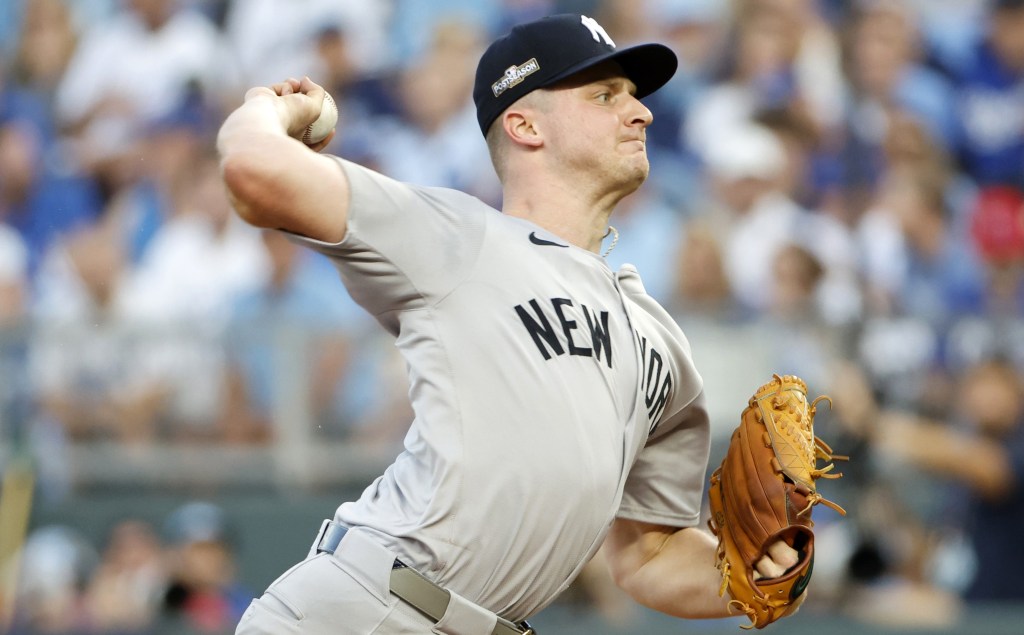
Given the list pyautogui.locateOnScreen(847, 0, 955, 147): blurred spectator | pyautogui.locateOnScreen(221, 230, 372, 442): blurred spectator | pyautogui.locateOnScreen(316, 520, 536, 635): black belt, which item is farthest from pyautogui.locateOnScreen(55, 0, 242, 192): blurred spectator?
pyautogui.locateOnScreen(316, 520, 536, 635): black belt

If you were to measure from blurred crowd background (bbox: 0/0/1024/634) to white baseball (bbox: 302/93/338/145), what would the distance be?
3.52 m

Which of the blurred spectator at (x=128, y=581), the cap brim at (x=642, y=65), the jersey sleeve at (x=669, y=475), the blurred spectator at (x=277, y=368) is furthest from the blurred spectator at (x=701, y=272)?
the cap brim at (x=642, y=65)

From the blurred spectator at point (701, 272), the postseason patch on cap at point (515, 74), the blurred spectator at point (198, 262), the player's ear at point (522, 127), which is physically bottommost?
the blurred spectator at point (701, 272)

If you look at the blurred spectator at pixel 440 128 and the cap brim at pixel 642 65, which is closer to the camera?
the cap brim at pixel 642 65

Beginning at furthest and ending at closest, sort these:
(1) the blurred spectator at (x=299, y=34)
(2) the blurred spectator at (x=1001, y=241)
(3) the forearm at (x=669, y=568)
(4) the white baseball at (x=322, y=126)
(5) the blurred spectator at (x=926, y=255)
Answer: (1) the blurred spectator at (x=299, y=34) < (5) the blurred spectator at (x=926, y=255) < (2) the blurred spectator at (x=1001, y=241) < (3) the forearm at (x=669, y=568) < (4) the white baseball at (x=322, y=126)

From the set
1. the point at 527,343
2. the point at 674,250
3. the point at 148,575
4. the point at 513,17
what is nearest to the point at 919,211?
the point at 674,250

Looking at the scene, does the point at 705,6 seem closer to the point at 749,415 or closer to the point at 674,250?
the point at 674,250

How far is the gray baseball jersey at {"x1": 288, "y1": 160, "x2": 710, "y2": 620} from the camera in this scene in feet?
8.44

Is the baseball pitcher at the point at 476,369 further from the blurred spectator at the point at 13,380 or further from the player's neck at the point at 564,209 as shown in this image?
the blurred spectator at the point at 13,380

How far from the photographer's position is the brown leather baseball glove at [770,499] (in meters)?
2.84

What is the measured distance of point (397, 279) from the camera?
259 centimetres

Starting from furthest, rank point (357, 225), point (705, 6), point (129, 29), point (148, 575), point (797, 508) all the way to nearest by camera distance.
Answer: point (129, 29) < point (705, 6) < point (148, 575) < point (797, 508) < point (357, 225)

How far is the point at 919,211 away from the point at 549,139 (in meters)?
4.52

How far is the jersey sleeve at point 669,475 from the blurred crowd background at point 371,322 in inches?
109
